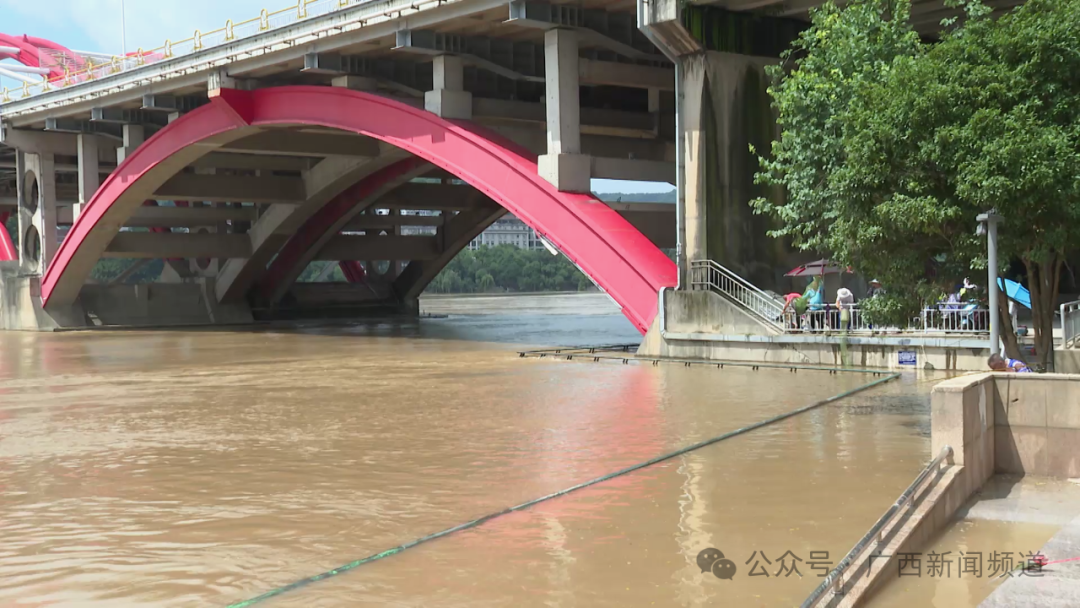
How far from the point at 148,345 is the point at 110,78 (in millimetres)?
10248

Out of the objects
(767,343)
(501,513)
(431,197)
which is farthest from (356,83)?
(501,513)

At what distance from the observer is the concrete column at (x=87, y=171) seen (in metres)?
46.1

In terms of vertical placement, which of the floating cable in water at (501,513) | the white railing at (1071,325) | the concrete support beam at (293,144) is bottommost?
the floating cable in water at (501,513)

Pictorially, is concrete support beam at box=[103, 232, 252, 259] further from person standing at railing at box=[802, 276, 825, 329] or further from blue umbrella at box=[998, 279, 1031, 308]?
blue umbrella at box=[998, 279, 1031, 308]

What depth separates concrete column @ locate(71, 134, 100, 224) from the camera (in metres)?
46.1

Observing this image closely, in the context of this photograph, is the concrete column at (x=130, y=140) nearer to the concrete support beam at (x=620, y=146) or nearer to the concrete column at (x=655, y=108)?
the concrete support beam at (x=620, y=146)

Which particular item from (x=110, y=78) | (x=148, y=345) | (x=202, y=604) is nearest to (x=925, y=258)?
(x=202, y=604)

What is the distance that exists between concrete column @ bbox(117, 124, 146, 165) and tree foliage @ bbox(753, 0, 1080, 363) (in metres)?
34.0

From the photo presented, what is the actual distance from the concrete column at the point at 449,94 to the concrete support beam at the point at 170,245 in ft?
70.3

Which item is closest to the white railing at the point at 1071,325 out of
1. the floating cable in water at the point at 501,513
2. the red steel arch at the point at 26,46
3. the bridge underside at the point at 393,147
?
the floating cable in water at the point at 501,513

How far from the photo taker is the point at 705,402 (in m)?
17.0

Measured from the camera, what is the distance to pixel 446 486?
1098 cm

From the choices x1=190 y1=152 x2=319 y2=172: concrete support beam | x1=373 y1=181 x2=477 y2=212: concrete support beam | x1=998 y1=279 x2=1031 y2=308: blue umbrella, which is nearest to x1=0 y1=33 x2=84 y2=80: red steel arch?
x1=373 y1=181 x2=477 y2=212: concrete support beam

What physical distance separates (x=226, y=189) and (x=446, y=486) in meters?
35.2
